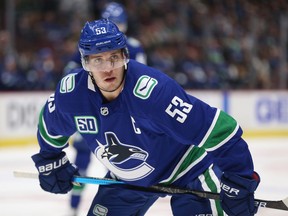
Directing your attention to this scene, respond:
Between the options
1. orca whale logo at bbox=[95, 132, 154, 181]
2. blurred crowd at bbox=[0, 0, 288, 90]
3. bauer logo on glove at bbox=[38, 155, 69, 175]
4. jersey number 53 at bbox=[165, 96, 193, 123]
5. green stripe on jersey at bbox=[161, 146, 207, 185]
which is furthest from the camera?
blurred crowd at bbox=[0, 0, 288, 90]

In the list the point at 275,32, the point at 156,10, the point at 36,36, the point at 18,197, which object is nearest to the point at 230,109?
the point at 275,32

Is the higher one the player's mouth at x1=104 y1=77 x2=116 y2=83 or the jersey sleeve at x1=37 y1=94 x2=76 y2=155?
the player's mouth at x1=104 y1=77 x2=116 y2=83

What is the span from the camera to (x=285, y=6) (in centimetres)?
995

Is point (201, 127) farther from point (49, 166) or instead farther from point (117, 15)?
point (117, 15)

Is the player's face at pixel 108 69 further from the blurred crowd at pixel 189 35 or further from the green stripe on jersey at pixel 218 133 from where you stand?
the blurred crowd at pixel 189 35

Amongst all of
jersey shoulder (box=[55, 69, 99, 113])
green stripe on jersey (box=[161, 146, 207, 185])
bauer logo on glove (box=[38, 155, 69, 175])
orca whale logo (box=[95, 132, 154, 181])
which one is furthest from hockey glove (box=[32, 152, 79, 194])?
green stripe on jersey (box=[161, 146, 207, 185])

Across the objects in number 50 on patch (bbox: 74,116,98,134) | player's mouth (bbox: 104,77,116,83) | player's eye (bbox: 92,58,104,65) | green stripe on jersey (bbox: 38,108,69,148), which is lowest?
green stripe on jersey (bbox: 38,108,69,148)

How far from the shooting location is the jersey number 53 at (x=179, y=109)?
2.62m

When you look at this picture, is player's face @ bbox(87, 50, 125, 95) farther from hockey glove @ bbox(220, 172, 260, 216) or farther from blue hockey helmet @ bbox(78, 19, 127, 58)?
hockey glove @ bbox(220, 172, 260, 216)

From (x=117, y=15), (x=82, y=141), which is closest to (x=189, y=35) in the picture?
(x=117, y=15)

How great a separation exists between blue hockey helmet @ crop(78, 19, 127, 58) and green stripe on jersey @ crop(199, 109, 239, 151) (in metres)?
0.49

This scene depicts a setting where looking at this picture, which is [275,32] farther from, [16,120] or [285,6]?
[16,120]

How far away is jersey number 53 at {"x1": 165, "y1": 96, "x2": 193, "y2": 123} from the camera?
8.59 feet

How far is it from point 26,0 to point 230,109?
11.2 feet
